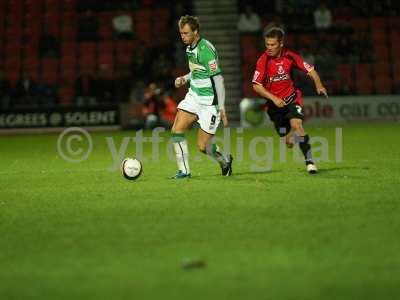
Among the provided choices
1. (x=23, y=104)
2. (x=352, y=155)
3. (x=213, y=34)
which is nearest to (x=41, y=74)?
(x=23, y=104)

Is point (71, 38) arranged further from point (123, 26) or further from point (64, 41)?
point (123, 26)

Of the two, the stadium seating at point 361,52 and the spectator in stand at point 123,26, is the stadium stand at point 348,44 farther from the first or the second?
the spectator in stand at point 123,26

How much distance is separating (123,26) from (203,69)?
1618 cm

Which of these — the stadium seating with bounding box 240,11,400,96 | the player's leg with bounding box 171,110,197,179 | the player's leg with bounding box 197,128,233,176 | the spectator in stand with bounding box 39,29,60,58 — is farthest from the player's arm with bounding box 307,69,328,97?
the spectator in stand with bounding box 39,29,60,58

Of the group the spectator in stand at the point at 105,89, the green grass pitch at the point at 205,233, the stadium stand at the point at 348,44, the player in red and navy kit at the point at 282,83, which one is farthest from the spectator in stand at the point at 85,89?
the player in red and navy kit at the point at 282,83

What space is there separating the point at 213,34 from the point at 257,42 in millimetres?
1477

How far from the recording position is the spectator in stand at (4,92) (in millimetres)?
24078

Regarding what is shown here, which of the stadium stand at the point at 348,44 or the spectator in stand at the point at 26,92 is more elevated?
the stadium stand at the point at 348,44

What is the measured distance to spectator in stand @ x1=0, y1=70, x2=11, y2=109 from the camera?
24.1 meters

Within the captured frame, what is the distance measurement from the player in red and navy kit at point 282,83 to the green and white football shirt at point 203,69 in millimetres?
760

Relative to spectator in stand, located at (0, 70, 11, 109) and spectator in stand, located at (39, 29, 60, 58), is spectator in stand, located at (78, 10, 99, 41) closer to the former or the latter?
spectator in stand, located at (39, 29, 60, 58)

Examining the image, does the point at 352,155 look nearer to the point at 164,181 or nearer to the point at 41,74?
the point at 164,181

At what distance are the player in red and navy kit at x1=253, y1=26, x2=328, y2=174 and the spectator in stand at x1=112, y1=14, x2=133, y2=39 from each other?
51.2 ft

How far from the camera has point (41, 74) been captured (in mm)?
27078
